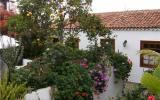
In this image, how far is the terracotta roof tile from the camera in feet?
68.8

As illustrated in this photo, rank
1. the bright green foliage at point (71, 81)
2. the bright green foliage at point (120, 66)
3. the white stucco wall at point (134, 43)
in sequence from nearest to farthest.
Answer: the bright green foliage at point (71, 81) → the bright green foliage at point (120, 66) → the white stucco wall at point (134, 43)

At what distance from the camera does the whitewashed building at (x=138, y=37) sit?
20.5 meters

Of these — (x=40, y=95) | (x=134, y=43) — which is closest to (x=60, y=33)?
(x=40, y=95)

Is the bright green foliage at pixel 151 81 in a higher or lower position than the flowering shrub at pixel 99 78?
higher

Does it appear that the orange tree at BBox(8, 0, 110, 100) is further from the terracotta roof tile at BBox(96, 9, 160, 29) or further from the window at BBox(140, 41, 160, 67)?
the window at BBox(140, 41, 160, 67)

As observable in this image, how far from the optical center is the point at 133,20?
74.1 feet

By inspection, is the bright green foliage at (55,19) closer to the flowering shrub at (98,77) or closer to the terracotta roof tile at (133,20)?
the flowering shrub at (98,77)

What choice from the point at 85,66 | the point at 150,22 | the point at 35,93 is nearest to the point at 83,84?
the point at 85,66

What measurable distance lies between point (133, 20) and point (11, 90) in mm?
15164

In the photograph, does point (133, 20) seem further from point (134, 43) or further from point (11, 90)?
point (11, 90)

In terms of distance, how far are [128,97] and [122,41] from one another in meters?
11.0

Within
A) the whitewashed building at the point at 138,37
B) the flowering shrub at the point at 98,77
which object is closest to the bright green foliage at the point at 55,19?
the flowering shrub at the point at 98,77

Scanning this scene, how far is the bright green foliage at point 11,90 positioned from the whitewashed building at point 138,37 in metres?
11.4

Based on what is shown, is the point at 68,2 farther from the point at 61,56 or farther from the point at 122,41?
the point at 122,41
